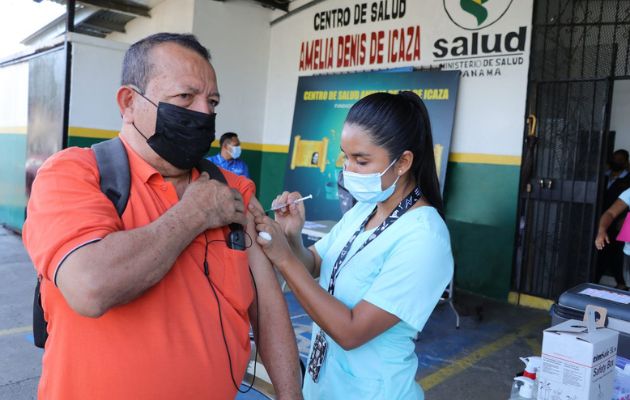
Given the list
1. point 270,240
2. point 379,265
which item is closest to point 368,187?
point 379,265

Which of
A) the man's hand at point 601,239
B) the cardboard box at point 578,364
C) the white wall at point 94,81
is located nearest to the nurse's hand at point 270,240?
the cardboard box at point 578,364

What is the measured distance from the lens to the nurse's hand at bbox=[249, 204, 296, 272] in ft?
4.13

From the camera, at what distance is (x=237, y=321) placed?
1.16 metres

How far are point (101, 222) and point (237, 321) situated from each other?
0.37m

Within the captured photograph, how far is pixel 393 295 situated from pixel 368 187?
1.03 ft

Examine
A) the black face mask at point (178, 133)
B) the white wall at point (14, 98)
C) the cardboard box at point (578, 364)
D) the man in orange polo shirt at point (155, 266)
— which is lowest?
the cardboard box at point (578, 364)

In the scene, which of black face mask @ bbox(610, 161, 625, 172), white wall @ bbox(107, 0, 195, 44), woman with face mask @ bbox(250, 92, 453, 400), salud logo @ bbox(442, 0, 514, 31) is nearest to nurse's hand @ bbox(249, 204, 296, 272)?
woman with face mask @ bbox(250, 92, 453, 400)

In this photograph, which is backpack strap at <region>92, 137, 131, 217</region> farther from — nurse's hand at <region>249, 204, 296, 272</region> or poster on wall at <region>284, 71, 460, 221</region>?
poster on wall at <region>284, 71, 460, 221</region>

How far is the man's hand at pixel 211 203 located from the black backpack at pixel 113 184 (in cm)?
6

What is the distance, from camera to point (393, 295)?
1.27 meters

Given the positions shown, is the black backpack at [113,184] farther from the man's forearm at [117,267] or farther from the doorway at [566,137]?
the doorway at [566,137]

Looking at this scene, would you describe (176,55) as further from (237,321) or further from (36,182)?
(237,321)

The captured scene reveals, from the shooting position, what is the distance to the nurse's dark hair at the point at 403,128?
1.37 meters

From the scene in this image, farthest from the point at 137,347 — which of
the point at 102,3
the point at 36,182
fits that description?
the point at 102,3
